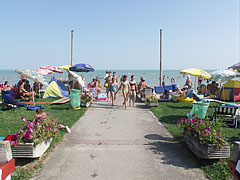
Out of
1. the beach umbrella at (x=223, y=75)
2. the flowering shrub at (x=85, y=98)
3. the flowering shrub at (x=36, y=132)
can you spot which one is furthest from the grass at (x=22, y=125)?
the beach umbrella at (x=223, y=75)

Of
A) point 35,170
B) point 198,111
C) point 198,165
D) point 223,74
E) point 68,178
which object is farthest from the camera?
point 223,74

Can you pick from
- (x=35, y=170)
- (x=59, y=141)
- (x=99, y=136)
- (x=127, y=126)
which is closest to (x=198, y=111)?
(x=127, y=126)

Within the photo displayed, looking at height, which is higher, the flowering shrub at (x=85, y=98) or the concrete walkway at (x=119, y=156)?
the flowering shrub at (x=85, y=98)

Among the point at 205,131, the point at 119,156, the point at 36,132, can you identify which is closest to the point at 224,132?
the point at 205,131

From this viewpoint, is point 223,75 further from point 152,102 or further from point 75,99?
point 75,99

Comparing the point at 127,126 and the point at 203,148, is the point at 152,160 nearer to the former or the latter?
the point at 203,148

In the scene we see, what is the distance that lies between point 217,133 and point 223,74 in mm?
8147

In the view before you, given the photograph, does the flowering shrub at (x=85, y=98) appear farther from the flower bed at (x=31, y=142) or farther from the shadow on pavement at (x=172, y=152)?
the flower bed at (x=31, y=142)

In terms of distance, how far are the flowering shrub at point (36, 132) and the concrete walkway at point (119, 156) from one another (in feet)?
1.53

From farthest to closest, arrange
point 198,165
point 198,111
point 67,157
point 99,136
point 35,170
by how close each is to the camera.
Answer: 1. point 198,111
2. point 99,136
3. point 67,157
4. point 198,165
5. point 35,170

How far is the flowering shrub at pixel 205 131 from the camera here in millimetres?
3744

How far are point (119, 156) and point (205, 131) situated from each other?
71.2 inches

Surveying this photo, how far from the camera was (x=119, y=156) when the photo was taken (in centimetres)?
425

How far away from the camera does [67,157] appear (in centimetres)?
419
